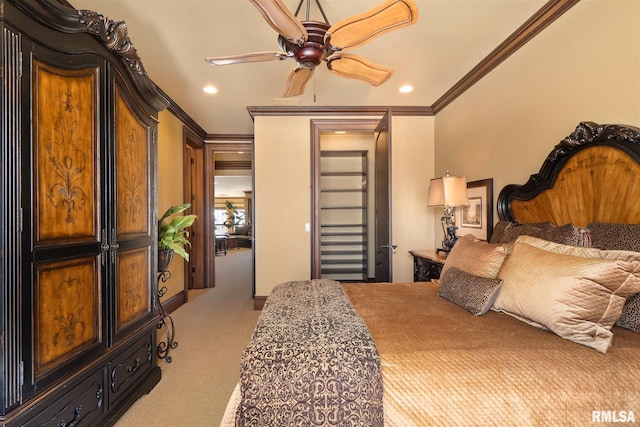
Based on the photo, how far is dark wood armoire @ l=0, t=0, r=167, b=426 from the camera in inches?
44.4

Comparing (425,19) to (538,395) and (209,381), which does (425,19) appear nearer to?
(538,395)

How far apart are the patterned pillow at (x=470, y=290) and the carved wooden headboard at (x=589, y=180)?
2.60ft

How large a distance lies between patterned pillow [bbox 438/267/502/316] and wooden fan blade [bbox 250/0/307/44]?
1.74 meters

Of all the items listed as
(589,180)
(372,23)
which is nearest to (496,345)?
(589,180)

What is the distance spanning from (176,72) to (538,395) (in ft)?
11.8

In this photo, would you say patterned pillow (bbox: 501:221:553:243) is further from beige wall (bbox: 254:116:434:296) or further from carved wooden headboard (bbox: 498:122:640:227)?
beige wall (bbox: 254:116:434:296)

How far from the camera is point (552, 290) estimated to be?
1221 mm

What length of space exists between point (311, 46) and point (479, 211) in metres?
2.30

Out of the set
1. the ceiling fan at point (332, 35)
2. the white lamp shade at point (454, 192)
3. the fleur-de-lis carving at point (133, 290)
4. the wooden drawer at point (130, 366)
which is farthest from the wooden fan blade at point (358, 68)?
the wooden drawer at point (130, 366)

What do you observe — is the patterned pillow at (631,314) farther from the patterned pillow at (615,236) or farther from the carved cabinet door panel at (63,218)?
the carved cabinet door panel at (63,218)

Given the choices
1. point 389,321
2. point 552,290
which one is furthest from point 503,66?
point 389,321

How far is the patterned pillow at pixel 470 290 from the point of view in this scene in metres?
1.46

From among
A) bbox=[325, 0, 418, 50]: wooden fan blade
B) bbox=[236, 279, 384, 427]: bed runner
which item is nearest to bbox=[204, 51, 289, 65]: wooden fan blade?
bbox=[325, 0, 418, 50]: wooden fan blade

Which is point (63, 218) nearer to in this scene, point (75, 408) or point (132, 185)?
point (132, 185)
